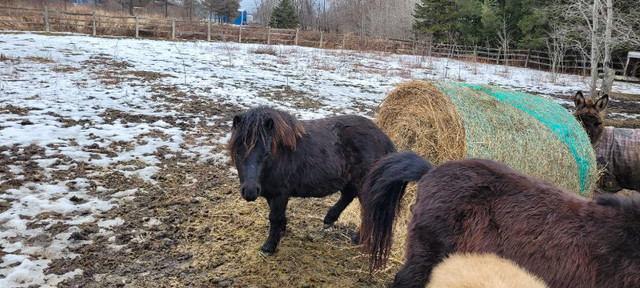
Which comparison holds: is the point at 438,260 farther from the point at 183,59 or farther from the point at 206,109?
the point at 183,59

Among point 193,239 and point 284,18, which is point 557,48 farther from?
point 284,18

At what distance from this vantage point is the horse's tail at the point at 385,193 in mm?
2465

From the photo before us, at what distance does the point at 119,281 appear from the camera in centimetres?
287

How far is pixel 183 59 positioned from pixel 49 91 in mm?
7008

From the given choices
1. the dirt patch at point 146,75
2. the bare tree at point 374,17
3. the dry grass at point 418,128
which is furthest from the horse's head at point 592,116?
the bare tree at point 374,17

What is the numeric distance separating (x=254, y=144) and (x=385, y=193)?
3.55 feet

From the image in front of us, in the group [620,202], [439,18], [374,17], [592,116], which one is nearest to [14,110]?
[620,202]

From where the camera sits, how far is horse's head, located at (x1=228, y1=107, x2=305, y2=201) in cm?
293

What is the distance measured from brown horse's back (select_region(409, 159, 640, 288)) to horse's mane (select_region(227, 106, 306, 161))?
52.7 inches

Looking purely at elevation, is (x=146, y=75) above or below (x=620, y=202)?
above

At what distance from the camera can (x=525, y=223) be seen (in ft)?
6.13

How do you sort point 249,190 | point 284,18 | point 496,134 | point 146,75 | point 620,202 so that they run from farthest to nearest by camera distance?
point 284,18
point 146,75
point 496,134
point 249,190
point 620,202

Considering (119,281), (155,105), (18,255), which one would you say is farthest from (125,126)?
(119,281)

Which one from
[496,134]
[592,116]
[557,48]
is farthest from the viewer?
[557,48]
